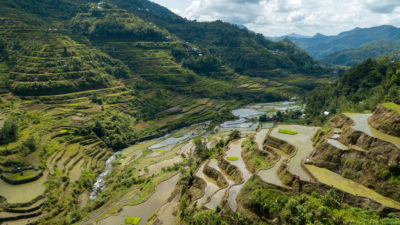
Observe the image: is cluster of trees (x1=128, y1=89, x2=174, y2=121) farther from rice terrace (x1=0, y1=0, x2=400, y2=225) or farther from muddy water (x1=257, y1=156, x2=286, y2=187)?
muddy water (x1=257, y1=156, x2=286, y2=187)

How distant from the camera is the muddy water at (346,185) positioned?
14.9 meters

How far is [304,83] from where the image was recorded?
371 ft

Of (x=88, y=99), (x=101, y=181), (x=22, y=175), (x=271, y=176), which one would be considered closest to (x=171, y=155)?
(x=101, y=181)

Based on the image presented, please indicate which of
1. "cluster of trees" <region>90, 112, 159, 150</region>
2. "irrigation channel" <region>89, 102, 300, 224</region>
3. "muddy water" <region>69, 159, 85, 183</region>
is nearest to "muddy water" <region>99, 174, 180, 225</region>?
"irrigation channel" <region>89, 102, 300, 224</region>

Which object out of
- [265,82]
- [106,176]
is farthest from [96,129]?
[265,82]

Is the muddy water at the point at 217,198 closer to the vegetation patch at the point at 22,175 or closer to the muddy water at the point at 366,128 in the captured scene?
the muddy water at the point at 366,128

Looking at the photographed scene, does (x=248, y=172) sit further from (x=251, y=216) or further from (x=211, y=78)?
(x=211, y=78)

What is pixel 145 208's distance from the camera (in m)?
31.2

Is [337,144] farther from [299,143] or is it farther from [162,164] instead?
[162,164]

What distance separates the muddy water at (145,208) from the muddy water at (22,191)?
13.4 metres

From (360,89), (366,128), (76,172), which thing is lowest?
(76,172)

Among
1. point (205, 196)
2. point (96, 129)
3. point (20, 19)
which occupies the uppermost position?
point (20, 19)

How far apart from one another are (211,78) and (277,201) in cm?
9708

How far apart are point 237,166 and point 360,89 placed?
42.1 m
